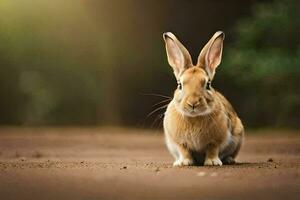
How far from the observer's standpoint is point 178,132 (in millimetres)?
5465

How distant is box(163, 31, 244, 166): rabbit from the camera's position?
5223mm

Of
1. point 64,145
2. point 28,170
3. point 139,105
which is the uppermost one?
point 28,170

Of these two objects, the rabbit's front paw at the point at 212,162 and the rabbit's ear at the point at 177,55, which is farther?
the rabbit's ear at the point at 177,55

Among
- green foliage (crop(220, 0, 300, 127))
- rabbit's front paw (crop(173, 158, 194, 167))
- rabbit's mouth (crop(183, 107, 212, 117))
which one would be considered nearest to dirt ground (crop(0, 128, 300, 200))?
rabbit's front paw (crop(173, 158, 194, 167))

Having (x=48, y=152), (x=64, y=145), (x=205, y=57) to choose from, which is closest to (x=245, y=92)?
(x=64, y=145)

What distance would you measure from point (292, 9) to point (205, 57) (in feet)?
27.0

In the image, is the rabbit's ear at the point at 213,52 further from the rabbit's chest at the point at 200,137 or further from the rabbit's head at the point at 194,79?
the rabbit's chest at the point at 200,137

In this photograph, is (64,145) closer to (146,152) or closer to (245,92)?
(146,152)

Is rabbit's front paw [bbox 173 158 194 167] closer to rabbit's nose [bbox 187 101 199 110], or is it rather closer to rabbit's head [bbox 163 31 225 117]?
rabbit's head [bbox 163 31 225 117]

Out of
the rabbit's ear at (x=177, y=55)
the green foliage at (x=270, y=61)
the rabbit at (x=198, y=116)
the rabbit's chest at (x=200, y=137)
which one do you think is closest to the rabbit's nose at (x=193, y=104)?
the rabbit at (x=198, y=116)

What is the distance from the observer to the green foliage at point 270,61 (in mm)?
12836

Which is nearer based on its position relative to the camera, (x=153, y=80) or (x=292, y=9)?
(x=292, y=9)

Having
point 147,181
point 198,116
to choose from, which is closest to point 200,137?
point 198,116

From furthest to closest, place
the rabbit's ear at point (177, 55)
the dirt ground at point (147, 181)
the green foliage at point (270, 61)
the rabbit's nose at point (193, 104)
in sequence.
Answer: the green foliage at point (270, 61)
the rabbit's ear at point (177, 55)
the rabbit's nose at point (193, 104)
the dirt ground at point (147, 181)
